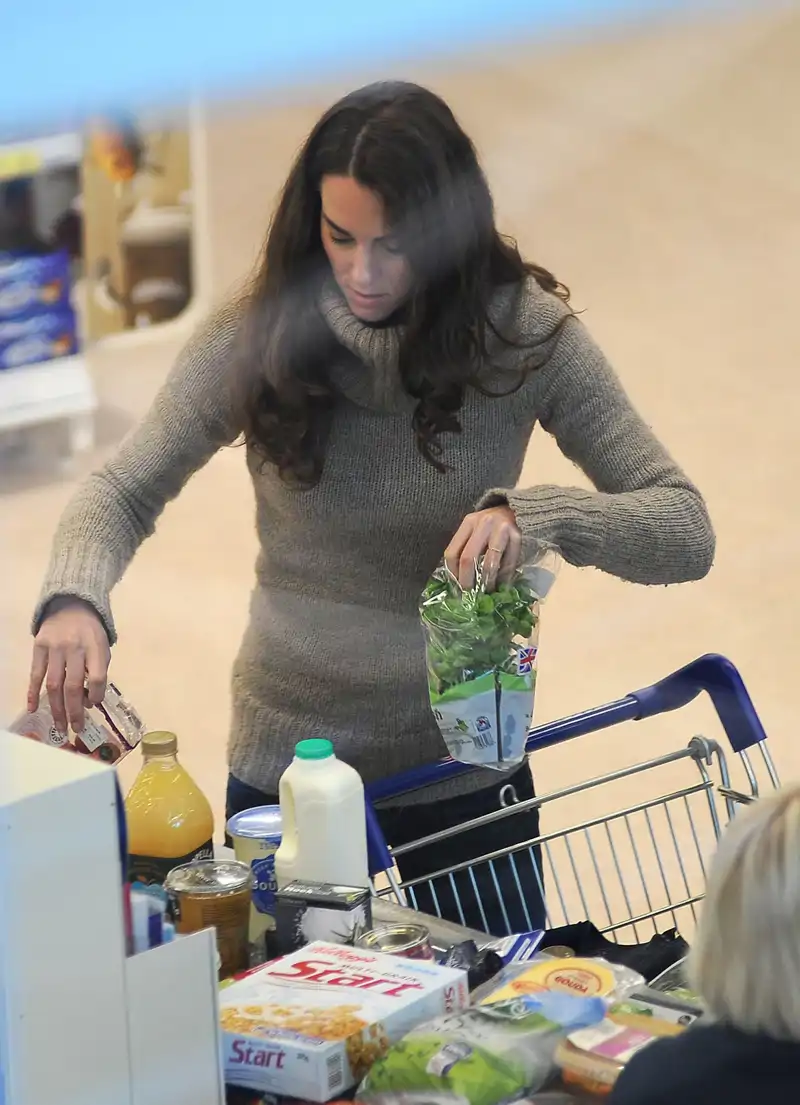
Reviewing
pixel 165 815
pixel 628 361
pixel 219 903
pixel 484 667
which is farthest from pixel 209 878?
pixel 628 361

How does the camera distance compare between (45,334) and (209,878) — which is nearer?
(209,878)

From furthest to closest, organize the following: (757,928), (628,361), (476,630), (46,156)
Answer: (628,361)
(46,156)
(476,630)
(757,928)

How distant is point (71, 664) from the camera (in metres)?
1.64

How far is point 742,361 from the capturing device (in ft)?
18.2

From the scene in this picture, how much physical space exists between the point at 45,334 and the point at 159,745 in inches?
128

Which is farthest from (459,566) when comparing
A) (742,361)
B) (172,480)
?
(742,361)

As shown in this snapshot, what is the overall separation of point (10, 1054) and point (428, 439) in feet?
3.18

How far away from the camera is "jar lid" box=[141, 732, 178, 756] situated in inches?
60.5

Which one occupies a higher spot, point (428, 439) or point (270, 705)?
point (428, 439)

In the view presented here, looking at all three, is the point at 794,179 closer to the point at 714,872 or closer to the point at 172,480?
the point at 172,480

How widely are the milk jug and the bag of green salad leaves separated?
0.18 metres

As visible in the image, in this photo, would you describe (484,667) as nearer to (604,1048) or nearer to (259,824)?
(259,824)

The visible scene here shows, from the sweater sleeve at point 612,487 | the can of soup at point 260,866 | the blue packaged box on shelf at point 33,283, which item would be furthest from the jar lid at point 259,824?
the blue packaged box on shelf at point 33,283

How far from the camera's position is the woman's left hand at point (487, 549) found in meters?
1.64
